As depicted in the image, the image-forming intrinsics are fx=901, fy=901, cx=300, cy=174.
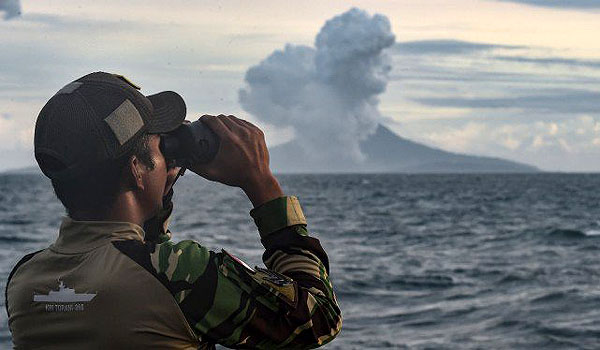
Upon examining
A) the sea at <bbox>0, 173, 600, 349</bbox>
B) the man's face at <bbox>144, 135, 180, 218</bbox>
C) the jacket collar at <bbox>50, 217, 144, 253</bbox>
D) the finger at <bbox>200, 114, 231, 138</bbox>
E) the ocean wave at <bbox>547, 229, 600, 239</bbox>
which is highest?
the finger at <bbox>200, 114, 231, 138</bbox>

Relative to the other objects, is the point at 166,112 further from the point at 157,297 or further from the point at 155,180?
the point at 157,297

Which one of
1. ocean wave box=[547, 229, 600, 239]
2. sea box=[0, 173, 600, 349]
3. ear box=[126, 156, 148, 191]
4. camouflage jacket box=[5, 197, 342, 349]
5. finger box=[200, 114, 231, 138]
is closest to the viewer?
camouflage jacket box=[5, 197, 342, 349]

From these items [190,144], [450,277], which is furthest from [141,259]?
[450,277]

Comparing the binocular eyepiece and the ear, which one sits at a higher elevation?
the binocular eyepiece

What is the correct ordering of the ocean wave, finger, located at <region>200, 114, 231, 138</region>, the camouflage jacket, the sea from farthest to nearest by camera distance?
1. the ocean wave
2. the sea
3. finger, located at <region>200, 114, 231, 138</region>
4. the camouflage jacket

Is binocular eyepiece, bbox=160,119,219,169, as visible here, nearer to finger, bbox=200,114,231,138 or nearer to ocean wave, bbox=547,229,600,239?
finger, bbox=200,114,231,138

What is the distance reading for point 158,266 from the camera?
217 centimetres

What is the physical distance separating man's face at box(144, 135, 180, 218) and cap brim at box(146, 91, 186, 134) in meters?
0.03

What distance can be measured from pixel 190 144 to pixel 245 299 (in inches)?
17.9

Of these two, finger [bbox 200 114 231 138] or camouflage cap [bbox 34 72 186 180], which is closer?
camouflage cap [bbox 34 72 186 180]

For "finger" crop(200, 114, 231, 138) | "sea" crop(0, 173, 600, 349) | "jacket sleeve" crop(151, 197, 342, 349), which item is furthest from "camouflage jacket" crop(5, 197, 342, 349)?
"sea" crop(0, 173, 600, 349)

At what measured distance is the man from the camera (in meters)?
2.18

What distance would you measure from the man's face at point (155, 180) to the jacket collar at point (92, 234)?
8 cm

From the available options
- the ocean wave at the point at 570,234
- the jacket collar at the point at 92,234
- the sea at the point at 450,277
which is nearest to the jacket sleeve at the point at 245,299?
the jacket collar at the point at 92,234
